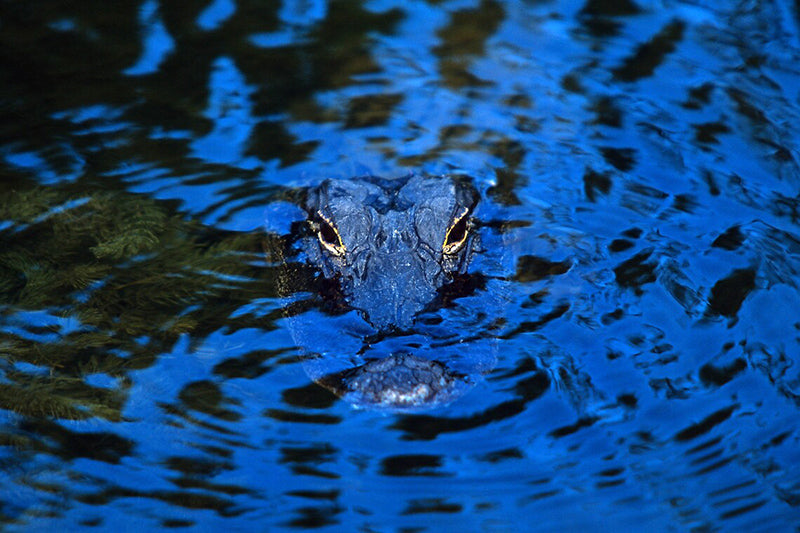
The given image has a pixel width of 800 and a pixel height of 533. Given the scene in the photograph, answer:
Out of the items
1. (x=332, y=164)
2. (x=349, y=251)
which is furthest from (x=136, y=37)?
(x=349, y=251)

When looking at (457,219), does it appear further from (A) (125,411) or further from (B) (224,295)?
(A) (125,411)

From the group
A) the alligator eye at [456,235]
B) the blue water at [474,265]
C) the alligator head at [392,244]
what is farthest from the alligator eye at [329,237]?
the alligator eye at [456,235]

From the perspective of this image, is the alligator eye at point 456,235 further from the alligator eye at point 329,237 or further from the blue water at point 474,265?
the alligator eye at point 329,237

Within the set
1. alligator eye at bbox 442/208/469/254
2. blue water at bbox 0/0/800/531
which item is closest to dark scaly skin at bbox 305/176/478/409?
alligator eye at bbox 442/208/469/254

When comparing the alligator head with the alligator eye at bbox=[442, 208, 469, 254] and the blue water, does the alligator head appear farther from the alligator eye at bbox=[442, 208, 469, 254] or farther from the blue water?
the blue water

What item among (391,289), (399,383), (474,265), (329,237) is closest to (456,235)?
(474,265)

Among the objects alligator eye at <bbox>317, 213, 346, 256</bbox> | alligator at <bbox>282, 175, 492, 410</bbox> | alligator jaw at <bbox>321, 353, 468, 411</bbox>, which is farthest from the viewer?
alligator eye at <bbox>317, 213, 346, 256</bbox>
